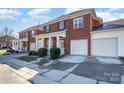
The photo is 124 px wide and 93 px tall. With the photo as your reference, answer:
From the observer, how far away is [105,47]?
15977 millimetres

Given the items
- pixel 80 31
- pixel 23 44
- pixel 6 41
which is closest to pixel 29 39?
pixel 23 44

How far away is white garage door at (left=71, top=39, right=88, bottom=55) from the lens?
1767 cm

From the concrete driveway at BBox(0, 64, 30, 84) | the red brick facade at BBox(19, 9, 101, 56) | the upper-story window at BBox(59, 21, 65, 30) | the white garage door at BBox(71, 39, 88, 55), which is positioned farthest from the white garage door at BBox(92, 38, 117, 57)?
the concrete driveway at BBox(0, 64, 30, 84)

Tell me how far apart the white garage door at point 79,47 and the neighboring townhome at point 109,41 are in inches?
40.9

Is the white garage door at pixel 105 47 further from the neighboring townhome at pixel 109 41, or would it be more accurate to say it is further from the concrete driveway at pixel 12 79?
the concrete driveway at pixel 12 79

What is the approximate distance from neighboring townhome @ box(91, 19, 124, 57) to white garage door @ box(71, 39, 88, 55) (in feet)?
3.41

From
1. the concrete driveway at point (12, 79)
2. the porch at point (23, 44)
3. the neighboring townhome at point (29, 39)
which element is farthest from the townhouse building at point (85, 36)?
the concrete driveway at point (12, 79)

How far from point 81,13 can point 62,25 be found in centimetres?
434

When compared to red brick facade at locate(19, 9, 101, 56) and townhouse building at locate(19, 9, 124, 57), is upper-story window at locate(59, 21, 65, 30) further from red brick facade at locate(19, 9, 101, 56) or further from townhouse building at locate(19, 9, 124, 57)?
red brick facade at locate(19, 9, 101, 56)

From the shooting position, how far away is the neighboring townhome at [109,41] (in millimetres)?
14758

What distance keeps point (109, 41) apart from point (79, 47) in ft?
12.8

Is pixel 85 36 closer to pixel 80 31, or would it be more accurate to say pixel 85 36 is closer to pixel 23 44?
pixel 80 31
